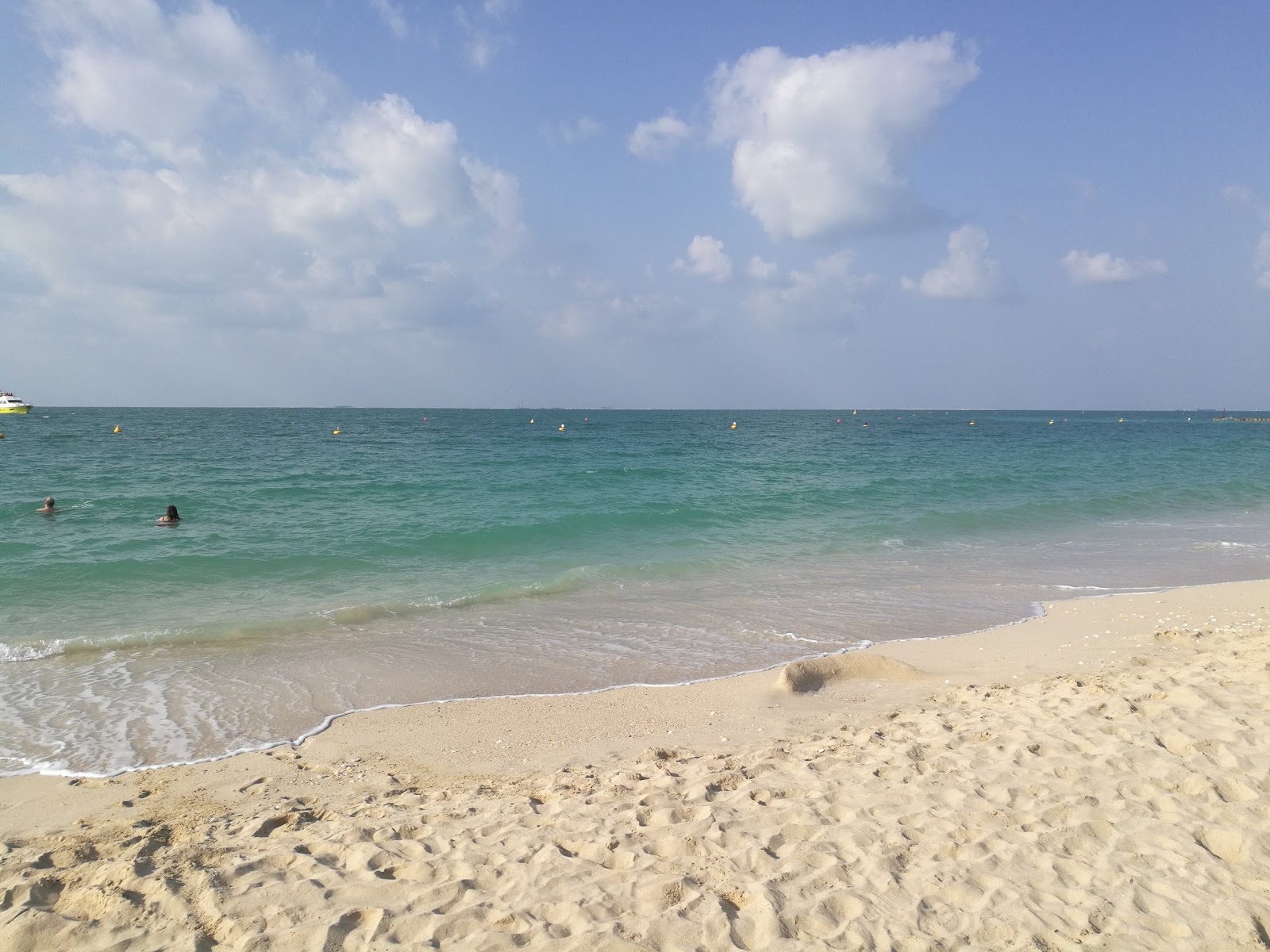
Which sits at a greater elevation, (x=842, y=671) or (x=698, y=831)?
(x=698, y=831)

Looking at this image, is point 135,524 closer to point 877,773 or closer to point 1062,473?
point 877,773

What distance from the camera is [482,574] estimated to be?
Answer: 41.0 ft

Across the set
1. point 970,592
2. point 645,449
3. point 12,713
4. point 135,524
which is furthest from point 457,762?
point 645,449

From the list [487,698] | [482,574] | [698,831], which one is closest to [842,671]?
[487,698]

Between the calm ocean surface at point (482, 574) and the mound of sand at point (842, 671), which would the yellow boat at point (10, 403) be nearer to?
the calm ocean surface at point (482, 574)

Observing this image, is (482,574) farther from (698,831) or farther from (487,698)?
(698,831)

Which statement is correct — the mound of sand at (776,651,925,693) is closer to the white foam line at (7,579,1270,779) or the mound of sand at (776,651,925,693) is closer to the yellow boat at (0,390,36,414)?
the white foam line at (7,579,1270,779)

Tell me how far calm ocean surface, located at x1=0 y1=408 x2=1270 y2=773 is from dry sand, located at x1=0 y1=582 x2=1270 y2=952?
1302mm

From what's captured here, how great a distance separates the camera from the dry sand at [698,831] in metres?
3.30

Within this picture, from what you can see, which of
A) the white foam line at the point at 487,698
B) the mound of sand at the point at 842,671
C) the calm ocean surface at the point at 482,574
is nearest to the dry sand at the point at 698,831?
the white foam line at the point at 487,698

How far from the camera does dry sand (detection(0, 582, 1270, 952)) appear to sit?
10.8ft

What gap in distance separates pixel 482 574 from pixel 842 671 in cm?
702

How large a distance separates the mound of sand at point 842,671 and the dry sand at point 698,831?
21.8 inches

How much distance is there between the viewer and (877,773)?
15.7 ft
